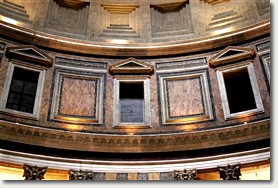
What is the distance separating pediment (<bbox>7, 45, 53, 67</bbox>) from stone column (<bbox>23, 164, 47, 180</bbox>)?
3.41 metres

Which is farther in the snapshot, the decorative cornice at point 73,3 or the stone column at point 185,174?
the decorative cornice at point 73,3

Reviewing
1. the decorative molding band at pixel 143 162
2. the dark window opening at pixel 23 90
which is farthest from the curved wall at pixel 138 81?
the dark window opening at pixel 23 90

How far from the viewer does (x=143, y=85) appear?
11.8 meters

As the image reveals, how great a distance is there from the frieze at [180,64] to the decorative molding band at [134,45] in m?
0.36

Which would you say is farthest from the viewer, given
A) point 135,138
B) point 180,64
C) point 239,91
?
point 180,64

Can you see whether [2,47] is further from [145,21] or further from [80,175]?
[145,21]

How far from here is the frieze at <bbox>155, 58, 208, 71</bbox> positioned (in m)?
11.9

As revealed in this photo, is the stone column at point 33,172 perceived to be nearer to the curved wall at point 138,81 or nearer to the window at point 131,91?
the curved wall at point 138,81

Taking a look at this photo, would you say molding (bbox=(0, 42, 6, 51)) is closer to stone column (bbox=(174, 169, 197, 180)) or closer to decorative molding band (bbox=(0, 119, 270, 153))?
decorative molding band (bbox=(0, 119, 270, 153))

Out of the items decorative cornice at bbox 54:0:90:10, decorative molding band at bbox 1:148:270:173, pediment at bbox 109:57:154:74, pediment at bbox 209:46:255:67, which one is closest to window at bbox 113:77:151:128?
pediment at bbox 109:57:154:74

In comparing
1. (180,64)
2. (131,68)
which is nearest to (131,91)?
(131,68)

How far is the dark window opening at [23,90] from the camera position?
10.7 meters

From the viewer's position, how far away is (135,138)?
10195 millimetres

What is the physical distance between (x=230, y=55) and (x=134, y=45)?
305 cm
